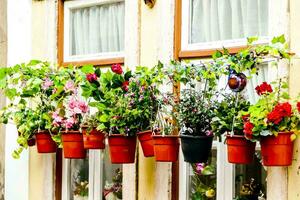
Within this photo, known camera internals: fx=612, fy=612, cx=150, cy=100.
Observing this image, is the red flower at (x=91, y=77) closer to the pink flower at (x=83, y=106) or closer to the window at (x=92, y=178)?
the pink flower at (x=83, y=106)

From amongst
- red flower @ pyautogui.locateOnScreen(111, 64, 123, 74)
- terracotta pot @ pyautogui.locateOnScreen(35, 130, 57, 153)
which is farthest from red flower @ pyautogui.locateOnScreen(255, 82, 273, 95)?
terracotta pot @ pyautogui.locateOnScreen(35, 130, 57, 153)

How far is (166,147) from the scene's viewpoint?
4.35 m

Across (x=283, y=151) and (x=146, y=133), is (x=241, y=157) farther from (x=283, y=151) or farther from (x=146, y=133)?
(x=146, y=133)

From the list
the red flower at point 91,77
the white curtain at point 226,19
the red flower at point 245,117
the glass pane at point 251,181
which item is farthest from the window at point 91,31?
the red flower at point 245,117

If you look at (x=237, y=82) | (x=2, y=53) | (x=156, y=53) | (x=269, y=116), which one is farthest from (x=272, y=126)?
(x=2, y=53)

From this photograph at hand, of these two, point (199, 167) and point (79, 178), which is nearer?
point (199, 167)

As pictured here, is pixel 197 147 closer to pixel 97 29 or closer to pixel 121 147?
pixel 121 147

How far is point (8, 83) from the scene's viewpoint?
5.43m

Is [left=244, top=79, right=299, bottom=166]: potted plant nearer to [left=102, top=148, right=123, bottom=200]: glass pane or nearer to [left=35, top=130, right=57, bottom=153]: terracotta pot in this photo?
[left=102, top=148, right=123, bottom=200]: glass pane

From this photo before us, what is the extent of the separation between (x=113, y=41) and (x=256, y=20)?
4.81 feet

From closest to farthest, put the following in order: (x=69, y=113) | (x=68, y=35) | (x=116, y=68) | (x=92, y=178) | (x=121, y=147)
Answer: (x=116, y=68) → (x=121, y=147) → (x=69, y=113) → (x=92, y=178) → (x=68, y=35)

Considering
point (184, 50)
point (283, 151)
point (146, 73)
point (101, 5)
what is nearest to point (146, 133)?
point (146, 73)

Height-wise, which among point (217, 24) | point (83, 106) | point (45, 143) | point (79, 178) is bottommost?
point (79, 178)

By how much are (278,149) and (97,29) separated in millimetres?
2298
